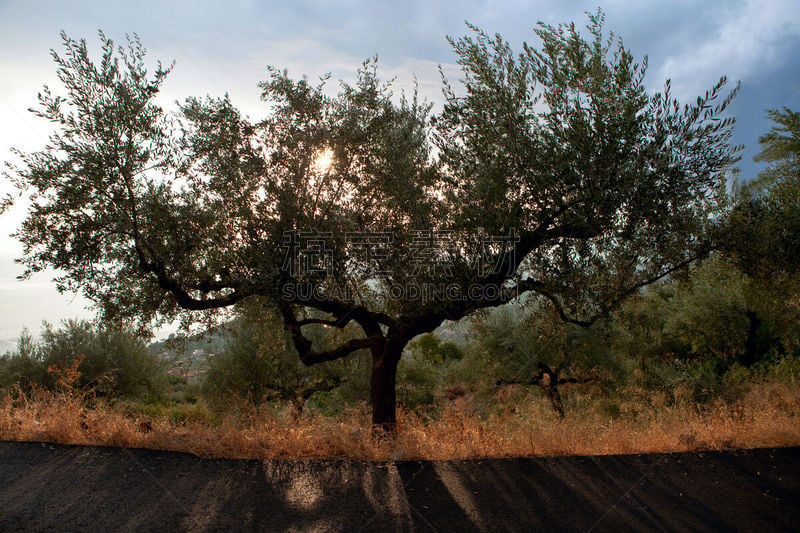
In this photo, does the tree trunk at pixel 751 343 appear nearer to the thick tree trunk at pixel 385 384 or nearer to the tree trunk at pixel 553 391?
the tree trunk at pixel 553 391

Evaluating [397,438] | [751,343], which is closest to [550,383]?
[751,343]

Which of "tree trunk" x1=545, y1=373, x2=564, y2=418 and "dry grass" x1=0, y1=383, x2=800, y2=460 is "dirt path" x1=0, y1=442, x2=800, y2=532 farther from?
"tree trunk" x1=545, y1=373, x2=564, y2=418

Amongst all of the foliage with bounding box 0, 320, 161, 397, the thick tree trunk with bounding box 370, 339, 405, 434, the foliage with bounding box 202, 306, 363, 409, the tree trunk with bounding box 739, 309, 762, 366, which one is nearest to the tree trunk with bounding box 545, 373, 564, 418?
the tree trunk with bounding box 739, 309, 762, 366

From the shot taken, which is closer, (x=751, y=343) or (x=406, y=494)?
(x=406, y=494)

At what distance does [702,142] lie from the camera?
817cm

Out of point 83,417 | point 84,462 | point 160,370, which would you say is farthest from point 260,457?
point 160,370

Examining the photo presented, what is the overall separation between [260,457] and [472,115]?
703 cm

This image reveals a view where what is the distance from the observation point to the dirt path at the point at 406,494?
17.6 ft

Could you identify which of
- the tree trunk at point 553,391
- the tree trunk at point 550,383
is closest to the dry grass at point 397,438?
the tree trunk at point 553,391

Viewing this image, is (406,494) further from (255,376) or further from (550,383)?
(550,383)

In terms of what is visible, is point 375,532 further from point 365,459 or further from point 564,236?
point 564,236

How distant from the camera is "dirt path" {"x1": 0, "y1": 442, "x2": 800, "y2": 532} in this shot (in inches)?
211

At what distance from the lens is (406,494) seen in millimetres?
6062

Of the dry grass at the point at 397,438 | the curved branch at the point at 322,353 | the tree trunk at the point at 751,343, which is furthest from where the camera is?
the tree trunk at the point at 751,343
